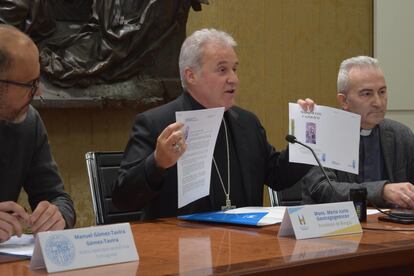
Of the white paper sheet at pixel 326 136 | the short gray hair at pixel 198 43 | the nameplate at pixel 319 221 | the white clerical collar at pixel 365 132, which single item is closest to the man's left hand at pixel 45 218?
the nameplate at pixel 319 221

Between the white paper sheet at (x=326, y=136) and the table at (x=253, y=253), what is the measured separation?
381 millimetres

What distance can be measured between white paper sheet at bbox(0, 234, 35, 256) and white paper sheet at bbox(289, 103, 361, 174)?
1.08 metres

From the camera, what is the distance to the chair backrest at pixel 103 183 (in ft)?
10.5

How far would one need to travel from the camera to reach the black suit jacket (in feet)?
9.46

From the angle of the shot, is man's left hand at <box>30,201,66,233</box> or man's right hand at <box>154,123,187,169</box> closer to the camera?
man's left hand at <box>30,201,66,233</box>

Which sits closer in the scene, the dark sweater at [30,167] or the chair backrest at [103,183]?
the dark sweater at [30,167]

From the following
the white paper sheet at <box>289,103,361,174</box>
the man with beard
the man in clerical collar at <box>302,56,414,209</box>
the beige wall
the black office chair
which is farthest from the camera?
the beige wall

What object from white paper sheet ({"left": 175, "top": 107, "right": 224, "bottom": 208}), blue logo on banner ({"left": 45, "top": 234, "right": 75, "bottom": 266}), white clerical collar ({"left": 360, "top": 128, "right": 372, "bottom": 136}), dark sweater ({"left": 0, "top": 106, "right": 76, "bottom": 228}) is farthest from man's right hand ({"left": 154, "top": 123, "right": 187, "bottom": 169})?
white clerical collar ({"left": 360, "top": 128, "right": 372, "bottom": 136})

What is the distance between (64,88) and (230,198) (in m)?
1.48

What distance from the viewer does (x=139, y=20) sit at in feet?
14.8

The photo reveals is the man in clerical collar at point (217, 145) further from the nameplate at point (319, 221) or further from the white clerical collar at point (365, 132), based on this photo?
the nameplate at point (319, 221)

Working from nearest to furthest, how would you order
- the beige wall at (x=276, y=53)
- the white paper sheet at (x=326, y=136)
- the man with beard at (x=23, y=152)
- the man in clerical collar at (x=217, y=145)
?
the man with beard at (x=23, y=152)
the white paper sheet at (x=326, y=136)
the man in clerical collar at (x=217, y=145)
the beige wall at (x=276, y=53)

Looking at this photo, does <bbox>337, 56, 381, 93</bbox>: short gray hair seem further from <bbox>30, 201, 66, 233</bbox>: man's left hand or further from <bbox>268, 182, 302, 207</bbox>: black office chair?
<bbox>30, 201, 66, 233</bbox>: man's left hand

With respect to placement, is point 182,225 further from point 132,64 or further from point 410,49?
point 410,49
